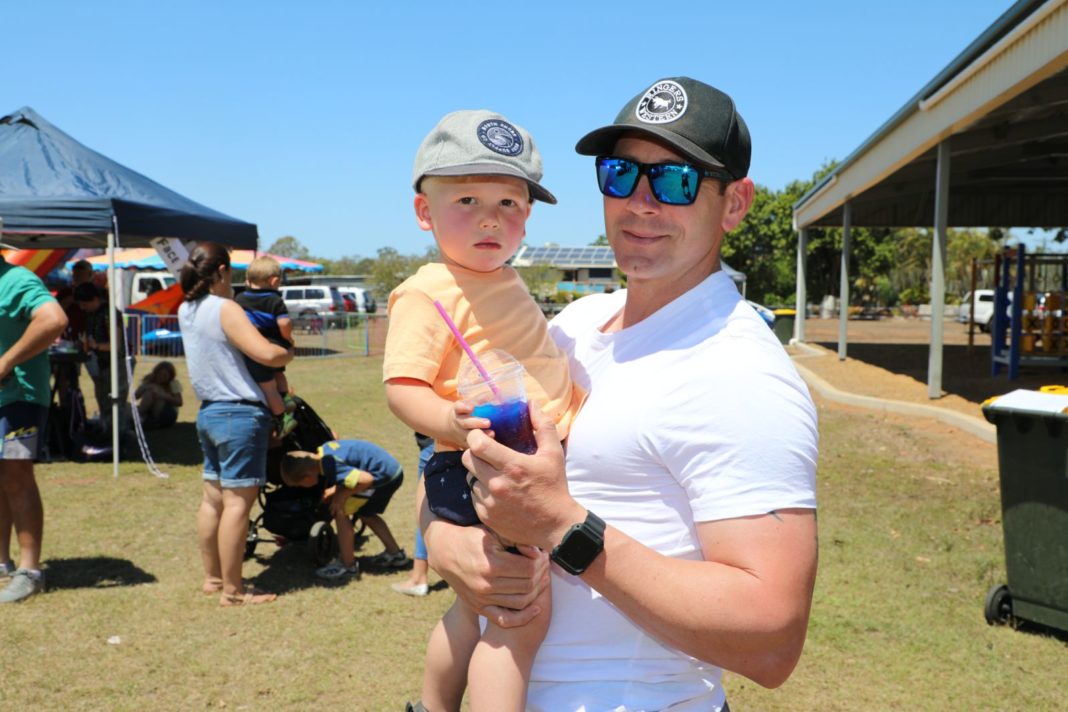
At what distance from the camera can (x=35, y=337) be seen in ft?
16.5

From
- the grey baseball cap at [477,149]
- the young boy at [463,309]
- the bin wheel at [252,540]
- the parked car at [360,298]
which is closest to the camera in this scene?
the young boy at [463,309]

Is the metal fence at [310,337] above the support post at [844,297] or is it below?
below

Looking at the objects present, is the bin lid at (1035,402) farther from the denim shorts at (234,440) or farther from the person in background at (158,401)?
the person in background at (158,401)

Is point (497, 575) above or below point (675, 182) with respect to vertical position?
below

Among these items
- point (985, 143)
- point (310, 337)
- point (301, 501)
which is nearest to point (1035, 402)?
point (301, 501)

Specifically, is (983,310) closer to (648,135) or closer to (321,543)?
(321,543)

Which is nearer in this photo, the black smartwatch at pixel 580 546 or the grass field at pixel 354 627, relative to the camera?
the black smartwatch at pixel 580 546

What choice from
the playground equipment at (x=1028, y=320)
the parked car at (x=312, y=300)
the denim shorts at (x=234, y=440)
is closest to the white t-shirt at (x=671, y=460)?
the denim shorts at (x=234, y=440)

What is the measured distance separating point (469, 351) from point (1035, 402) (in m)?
4.10

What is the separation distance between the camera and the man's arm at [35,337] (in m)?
4.96

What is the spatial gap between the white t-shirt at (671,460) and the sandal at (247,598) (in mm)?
4171

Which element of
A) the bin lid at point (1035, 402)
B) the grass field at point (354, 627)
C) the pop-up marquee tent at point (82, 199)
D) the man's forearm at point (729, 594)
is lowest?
the grass field at point (354, 627)

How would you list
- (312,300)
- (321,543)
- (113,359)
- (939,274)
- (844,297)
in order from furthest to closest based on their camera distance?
(312,300), (844,297), (939,274), (113,359), (321,543)

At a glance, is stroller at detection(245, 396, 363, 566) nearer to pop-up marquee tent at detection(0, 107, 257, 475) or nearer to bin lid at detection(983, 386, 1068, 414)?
pop-up marquee tent at detection(0, 107, 257, 475)
